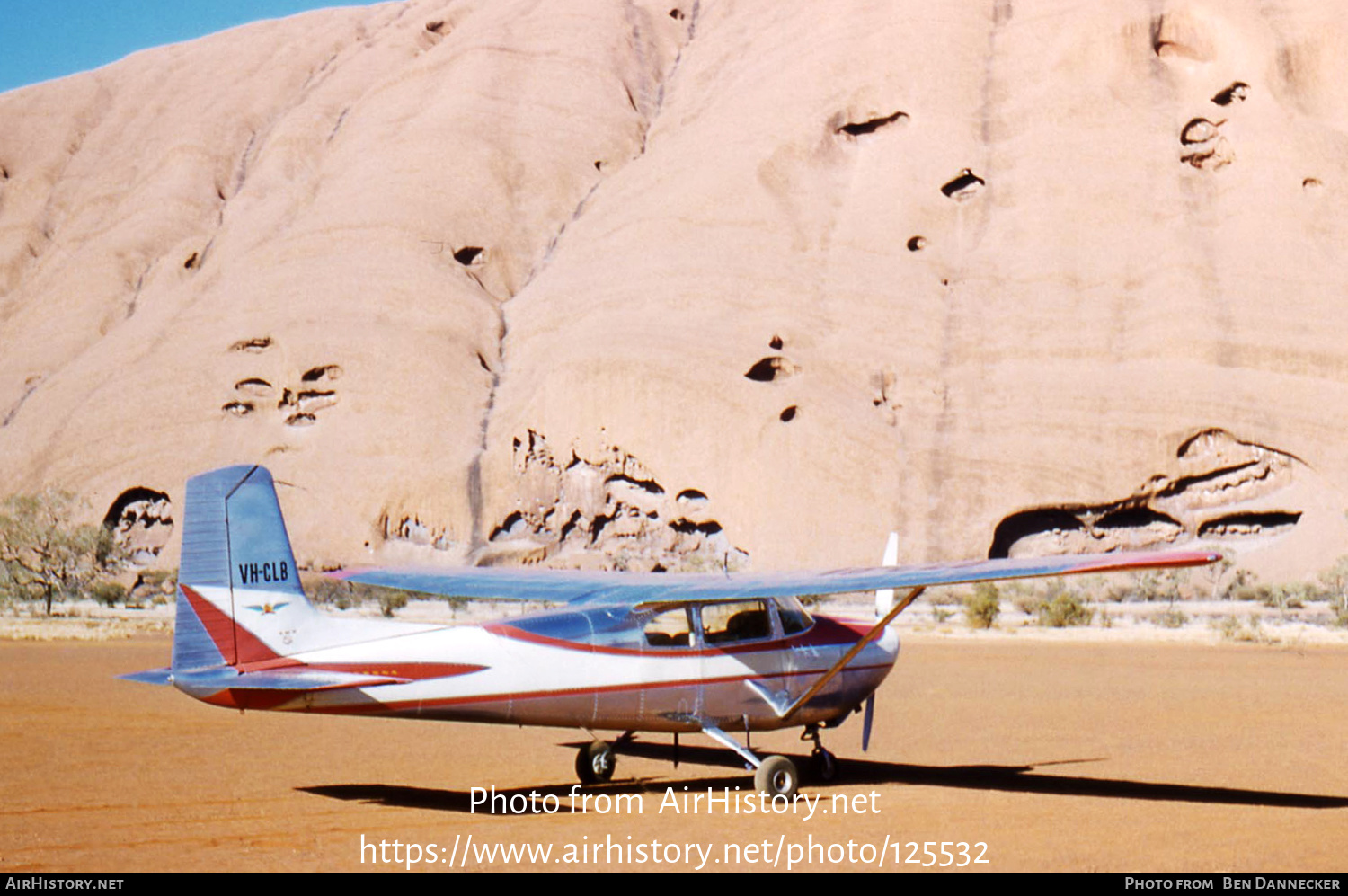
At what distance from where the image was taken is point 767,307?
244 ft

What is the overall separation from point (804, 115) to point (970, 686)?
2553 inches

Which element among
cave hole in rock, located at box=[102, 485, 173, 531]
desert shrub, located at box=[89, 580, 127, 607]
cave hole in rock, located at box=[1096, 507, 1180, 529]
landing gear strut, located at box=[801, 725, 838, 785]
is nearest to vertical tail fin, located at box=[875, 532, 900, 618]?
landing gear strut, located at box=[801, 725, 838, 785]

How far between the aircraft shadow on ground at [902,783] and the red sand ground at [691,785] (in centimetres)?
5

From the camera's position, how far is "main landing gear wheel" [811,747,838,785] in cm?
1333

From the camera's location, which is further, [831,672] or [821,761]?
[821,761]

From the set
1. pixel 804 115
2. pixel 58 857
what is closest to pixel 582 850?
pixel 58 857

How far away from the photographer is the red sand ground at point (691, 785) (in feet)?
32.0

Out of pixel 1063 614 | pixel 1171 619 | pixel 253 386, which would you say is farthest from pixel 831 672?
pixel 253 386

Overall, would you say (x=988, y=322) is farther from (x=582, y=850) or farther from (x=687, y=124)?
(x=582, y=850)

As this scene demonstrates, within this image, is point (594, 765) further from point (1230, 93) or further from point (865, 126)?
point (1230, 93)

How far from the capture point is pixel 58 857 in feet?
29.7

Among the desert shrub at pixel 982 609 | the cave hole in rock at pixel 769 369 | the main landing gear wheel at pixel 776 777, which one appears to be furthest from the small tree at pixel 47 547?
the main landing gear wheel at pixel 776 777

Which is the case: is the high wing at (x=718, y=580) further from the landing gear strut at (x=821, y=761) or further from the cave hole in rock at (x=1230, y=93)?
the cave hole in rock at (x=1230, y=93)

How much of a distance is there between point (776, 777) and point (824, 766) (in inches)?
57.2
